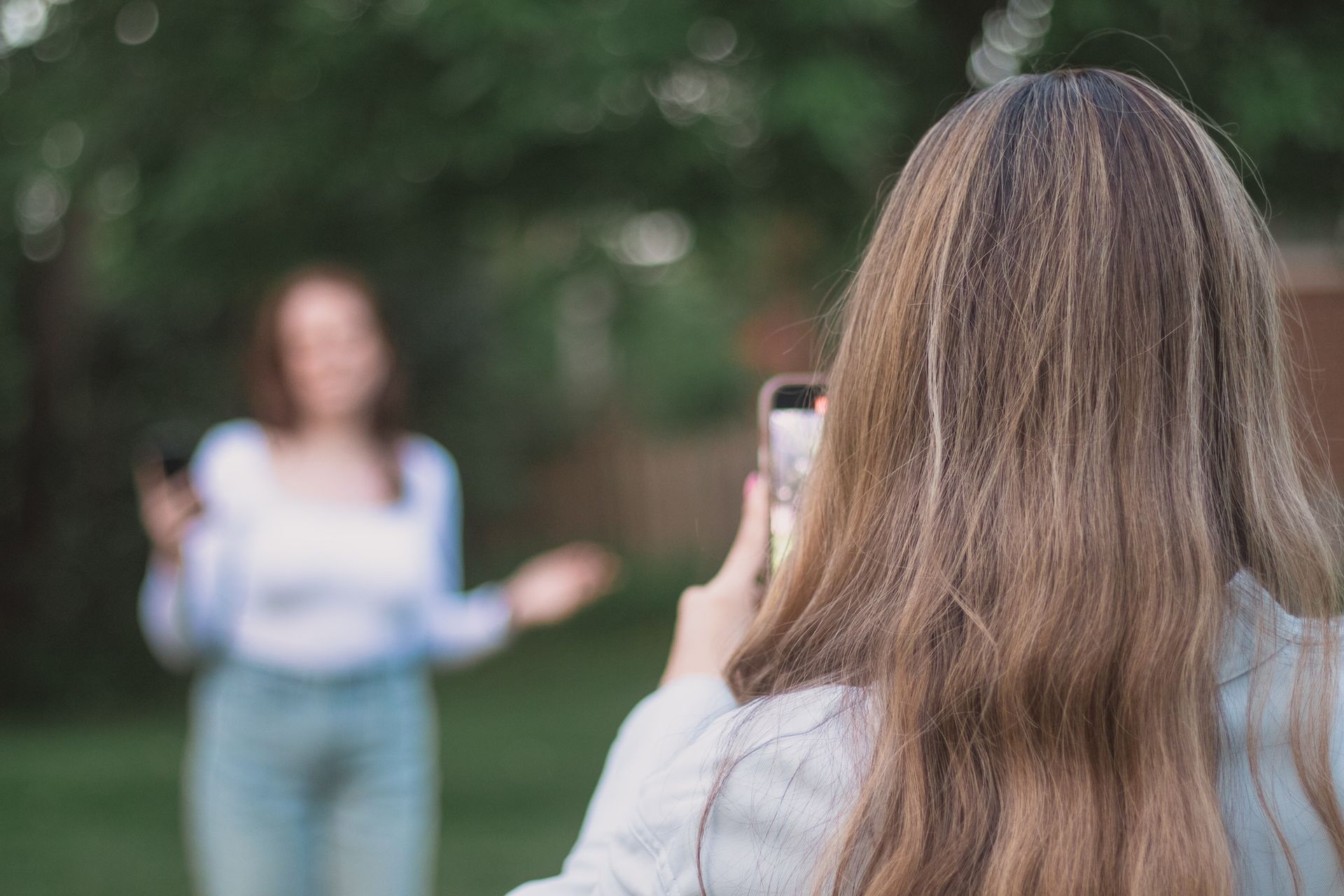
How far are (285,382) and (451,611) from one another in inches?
28.5

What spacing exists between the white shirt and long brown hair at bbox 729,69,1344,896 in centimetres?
2

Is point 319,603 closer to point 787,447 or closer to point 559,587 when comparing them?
point 559,587

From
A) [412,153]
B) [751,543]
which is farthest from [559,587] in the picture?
[412,153]

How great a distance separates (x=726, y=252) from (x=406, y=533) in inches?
172

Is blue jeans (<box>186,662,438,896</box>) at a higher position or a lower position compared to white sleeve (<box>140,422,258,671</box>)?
lower

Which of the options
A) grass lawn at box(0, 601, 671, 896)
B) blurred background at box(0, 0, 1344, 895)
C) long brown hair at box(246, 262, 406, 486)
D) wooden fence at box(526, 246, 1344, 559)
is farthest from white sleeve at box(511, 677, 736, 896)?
wooden fence at box(526, 246, 1344, 559)

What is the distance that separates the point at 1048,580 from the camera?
964mm

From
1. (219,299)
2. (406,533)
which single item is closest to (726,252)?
(219,299)

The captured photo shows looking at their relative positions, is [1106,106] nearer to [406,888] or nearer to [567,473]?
[406,888]

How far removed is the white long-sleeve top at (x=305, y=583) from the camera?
9.11ft

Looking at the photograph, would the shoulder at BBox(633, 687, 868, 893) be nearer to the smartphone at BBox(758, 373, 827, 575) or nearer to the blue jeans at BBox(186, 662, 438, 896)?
the smartphone at BBox(758, 373, 827, 575)

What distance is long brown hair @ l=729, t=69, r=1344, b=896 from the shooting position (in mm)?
952

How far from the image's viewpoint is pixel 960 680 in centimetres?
97

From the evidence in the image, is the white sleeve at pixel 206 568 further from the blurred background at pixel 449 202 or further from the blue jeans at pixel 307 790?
the blurred background at pixel 449 202
